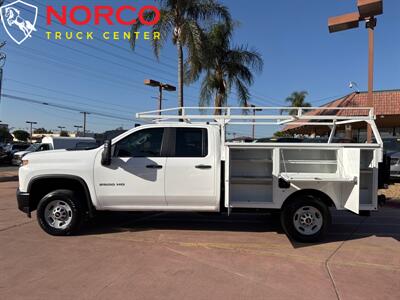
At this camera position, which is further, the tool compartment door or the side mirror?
the side mirror

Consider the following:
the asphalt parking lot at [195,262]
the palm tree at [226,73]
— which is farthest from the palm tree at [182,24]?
the asphalt parking lot at [195,262]

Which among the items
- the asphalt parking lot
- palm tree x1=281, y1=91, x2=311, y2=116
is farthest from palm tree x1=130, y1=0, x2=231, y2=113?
palm tree x1=281, y1=91, x2=311, y2=116

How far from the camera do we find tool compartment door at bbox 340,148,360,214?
22.2ft

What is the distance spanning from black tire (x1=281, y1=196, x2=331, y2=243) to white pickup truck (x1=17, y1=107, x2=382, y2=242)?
0.02 meters

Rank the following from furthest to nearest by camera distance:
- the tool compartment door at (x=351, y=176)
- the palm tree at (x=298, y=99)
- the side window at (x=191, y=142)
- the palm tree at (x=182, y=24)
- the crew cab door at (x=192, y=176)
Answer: the palm tree at (x=298, y=99) < the palm tree at (x=182, y=24) < the side window at (x=191, y=142) < the crew cab door at (x=192, y=176) < the tool compartment door at (x=351, y=176)

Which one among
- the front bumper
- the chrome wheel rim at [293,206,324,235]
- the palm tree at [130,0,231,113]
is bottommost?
the chrome wheel rim at [293,206,324,235]

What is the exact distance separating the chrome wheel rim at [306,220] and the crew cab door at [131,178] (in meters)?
2.26

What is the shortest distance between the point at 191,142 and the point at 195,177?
627 mm

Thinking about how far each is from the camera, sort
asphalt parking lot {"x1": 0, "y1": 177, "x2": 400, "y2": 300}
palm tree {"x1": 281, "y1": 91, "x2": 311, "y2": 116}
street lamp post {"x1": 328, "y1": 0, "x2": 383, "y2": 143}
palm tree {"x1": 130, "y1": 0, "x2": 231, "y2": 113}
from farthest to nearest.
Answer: palm tree {"x1": 281, "y1": 91, "x2": 311, "y2": 116}, palm tree {"x1": 130, "y1": 0, "x2": 231, "y2": 113}, street lamp post {"x1": 328, "y1": 0, "x2": 383, "y2": 143}, asphalt parking lot {"x1": 0, "y1": 177, "x2": 400, "y2": 300}

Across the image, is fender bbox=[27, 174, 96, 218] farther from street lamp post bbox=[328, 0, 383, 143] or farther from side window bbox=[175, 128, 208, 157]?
street lamp post bbox=[328, 0, 383, 143]

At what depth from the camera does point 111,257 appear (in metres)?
6.13

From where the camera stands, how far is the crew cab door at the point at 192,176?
284 inches

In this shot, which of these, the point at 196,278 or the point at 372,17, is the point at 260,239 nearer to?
the point at 196,278

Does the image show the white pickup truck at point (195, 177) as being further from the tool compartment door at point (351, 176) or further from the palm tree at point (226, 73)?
the palm tree at point (226, 73)
